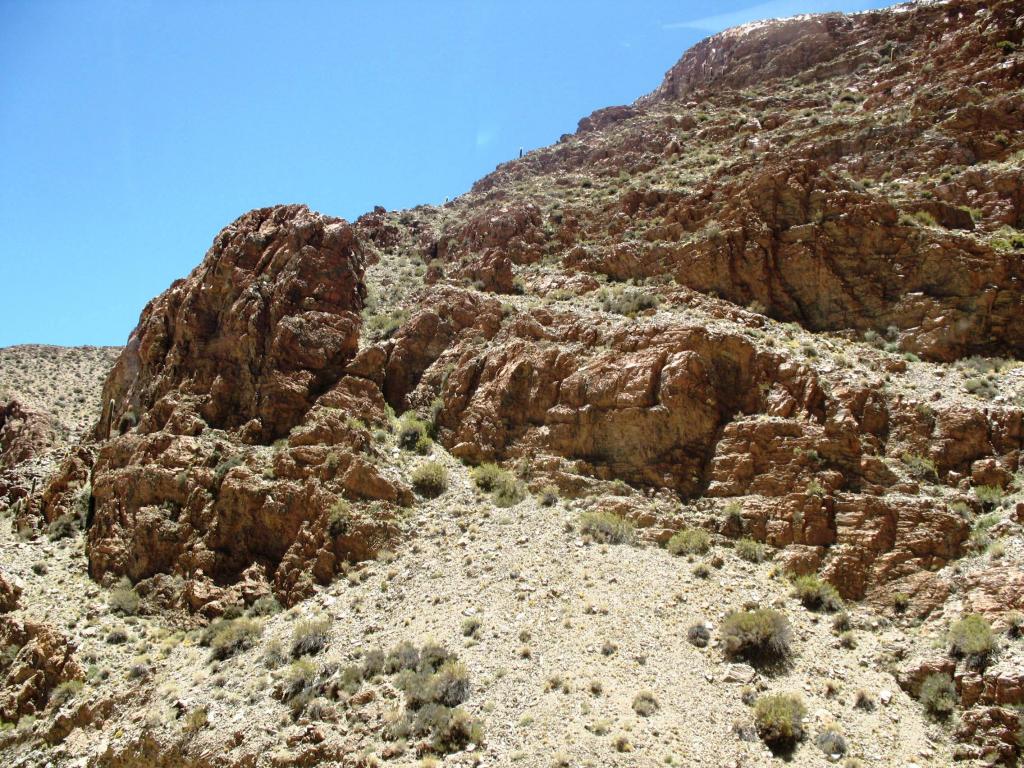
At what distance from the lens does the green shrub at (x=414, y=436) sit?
2302cm

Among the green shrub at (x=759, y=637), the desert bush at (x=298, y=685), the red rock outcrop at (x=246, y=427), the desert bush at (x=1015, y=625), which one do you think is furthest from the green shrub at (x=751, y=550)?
the desert bush at (x=298, y=685)

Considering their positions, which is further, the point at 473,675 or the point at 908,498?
the point at 908,498

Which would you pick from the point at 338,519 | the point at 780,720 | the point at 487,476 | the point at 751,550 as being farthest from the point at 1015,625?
the point at 338,519

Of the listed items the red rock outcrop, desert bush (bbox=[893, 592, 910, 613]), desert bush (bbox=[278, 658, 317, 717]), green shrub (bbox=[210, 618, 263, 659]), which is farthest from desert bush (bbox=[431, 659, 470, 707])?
desert bush (bbox=[893, 592, 910, 613])

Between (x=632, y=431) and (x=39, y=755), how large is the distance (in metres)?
16.9

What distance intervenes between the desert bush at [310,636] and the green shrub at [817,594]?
11208 millimetres

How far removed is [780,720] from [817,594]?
405 centimetres

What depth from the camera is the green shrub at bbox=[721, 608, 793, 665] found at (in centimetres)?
1395

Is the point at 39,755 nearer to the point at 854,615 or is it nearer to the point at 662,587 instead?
the point at 662,587

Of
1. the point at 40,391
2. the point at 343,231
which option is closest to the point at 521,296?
the point at 343,231

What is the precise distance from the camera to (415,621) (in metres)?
16.6

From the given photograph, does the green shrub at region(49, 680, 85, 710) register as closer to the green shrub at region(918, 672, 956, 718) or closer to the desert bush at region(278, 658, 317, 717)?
the desert bush at region(278, 658, 317, 717)

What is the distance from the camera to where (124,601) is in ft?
61.3

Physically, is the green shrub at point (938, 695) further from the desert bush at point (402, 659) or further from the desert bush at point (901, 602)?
the desert bush at point (402, 659)
